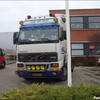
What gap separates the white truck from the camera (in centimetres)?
843

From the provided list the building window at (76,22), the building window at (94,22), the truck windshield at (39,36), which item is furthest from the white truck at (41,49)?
the building window at (94,22)

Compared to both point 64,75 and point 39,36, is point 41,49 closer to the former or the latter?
point 39,36

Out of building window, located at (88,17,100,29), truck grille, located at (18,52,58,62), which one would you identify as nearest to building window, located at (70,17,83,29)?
building window, located at (88,17,100,29)

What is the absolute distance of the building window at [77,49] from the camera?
21.4m

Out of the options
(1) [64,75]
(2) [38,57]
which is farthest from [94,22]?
(2) [38,57]

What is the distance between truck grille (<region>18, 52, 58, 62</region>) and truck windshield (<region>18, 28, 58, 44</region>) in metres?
0.65

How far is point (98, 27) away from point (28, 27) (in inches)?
573

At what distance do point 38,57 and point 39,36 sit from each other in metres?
1.08

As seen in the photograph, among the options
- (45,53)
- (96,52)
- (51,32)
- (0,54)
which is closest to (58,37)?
(51,32)

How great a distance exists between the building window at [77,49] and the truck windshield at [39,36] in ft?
42.8

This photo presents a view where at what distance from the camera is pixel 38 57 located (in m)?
8.53

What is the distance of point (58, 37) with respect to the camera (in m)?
8.54

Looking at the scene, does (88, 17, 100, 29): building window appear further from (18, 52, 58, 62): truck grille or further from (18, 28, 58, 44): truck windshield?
(18, 52, 58, 62): truck grille

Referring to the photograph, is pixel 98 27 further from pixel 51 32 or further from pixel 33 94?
pixel 33 94
